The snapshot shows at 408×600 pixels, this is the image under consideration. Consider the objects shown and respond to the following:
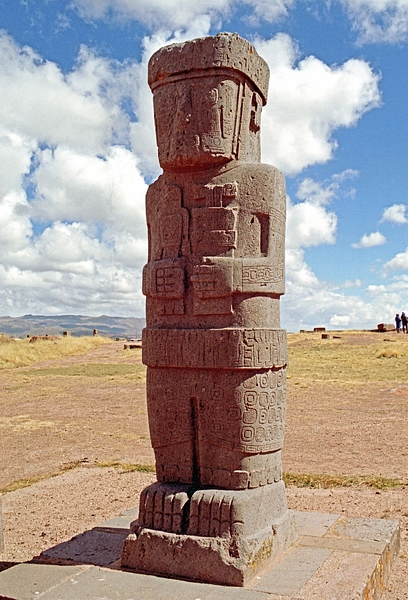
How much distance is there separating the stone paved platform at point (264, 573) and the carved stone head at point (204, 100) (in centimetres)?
326

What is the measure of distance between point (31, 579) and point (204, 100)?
3.99 meters

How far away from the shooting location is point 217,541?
4.71m

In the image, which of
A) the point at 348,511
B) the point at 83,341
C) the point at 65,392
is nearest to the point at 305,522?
the point at 348,511

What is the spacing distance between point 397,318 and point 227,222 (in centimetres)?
3439

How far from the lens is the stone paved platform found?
4.43m

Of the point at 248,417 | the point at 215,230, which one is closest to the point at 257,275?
the point at 215,230

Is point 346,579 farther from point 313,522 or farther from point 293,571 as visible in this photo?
point 313,522

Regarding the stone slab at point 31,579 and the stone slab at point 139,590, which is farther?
the stone slab at point 31,579

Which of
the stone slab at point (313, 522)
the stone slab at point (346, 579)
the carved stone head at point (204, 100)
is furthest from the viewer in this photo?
the stone slab at point (313, 522)

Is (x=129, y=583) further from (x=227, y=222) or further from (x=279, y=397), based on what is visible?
(x=227, y=222)

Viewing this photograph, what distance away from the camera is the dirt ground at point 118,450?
7008 mm

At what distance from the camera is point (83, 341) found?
37.5 metres

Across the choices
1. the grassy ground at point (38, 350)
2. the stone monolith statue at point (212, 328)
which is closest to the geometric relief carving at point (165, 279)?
the stone monolith statue at point (212, 328)

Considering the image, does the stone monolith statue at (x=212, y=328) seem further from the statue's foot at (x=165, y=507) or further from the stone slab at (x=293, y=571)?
the stone slab at (x=293, y=571)
